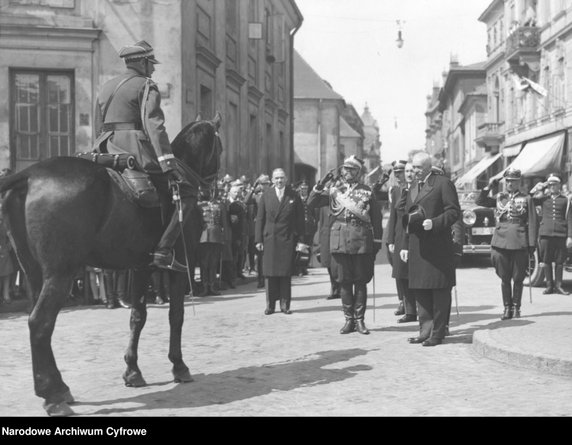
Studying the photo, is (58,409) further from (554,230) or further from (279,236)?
(554,230)

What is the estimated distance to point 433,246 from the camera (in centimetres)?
888

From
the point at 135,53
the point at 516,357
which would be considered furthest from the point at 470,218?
the point at 135,53

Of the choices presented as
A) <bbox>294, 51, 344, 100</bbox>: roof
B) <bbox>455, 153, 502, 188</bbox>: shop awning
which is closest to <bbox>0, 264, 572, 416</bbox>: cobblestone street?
<bbox>455, 153, 502, 188</bbox>: shop awning

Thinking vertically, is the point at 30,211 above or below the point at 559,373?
above

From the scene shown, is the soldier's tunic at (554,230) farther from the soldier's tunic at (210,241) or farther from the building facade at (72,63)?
the building facade at (72,63)

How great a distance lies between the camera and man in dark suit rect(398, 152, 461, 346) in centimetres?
880

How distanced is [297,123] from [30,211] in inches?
2123

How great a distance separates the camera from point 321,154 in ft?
193

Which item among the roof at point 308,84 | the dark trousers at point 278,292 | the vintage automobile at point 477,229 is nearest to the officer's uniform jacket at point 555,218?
the vintage automobile at point 477,229

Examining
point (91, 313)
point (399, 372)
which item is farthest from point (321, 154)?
point (399, 372)

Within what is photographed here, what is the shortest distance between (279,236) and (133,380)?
5.61 m

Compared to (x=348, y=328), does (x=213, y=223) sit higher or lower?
higher

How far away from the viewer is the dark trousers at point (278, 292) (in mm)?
11797

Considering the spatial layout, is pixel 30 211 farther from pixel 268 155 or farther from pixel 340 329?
pixel 268 155
